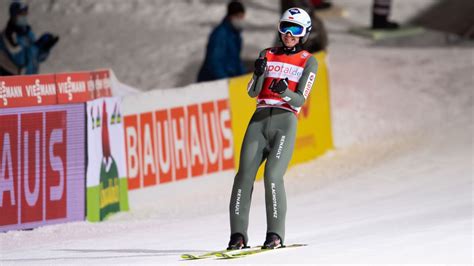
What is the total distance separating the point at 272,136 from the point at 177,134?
4722 mm

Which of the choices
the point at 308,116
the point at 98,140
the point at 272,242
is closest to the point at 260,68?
the point at 272,242

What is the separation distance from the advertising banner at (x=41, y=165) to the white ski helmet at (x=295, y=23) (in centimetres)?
350

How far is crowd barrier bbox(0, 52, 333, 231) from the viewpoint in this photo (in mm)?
12055

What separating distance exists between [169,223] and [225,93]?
8.84 feet

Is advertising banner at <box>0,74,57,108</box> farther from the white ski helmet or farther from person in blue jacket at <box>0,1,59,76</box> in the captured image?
the white ski helmet

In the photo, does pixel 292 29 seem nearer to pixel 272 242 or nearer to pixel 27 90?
pixel 272 242

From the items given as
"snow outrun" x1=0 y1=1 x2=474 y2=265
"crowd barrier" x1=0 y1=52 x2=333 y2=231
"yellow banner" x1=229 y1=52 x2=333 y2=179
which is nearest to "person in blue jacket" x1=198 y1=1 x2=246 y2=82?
"yellow banner" x1=229 y1=52 x2=333 y2=179

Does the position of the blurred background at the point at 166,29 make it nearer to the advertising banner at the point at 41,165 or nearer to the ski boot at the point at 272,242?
the advertising banner at the point at 41,165

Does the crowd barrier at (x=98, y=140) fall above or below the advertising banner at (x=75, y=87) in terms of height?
below

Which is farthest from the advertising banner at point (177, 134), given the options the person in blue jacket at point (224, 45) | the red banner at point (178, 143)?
the person in blue jacket at point (224, 45)

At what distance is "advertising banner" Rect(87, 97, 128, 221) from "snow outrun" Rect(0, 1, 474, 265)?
7.2 inches

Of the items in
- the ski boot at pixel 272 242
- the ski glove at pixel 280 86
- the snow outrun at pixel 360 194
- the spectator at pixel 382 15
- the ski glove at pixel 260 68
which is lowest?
the snow outrun at pixel 360 194

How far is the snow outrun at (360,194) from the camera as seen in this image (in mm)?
10023

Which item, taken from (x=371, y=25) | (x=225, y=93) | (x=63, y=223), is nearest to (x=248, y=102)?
(x=225, y=93)
